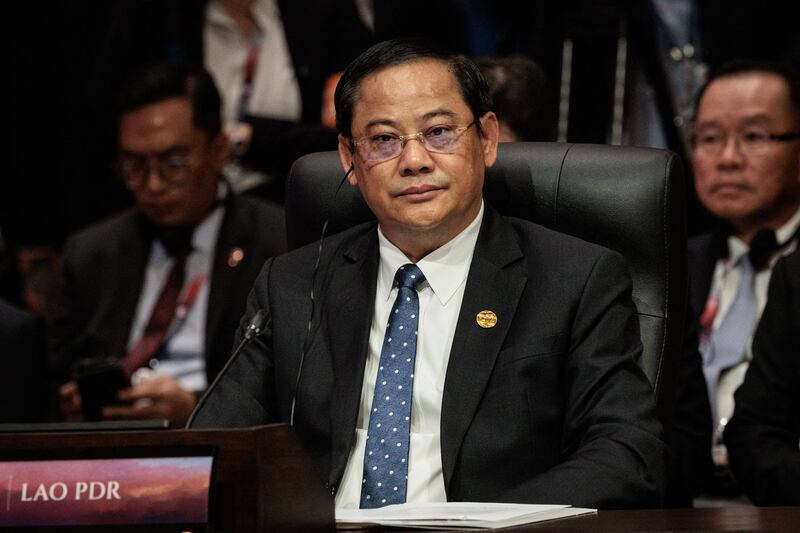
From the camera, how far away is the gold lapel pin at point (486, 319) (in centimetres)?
224

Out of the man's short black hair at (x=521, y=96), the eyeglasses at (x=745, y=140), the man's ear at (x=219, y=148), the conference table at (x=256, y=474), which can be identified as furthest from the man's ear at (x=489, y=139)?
the man's ear at (x=219, y=148)

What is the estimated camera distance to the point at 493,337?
2227 millimetres

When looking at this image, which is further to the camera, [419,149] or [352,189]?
[352,189]

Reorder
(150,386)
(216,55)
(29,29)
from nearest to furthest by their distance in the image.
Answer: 1. (150,386)
2. (216,55)
3. (29,29)

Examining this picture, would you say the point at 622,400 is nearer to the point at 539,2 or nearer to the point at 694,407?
the point at 694,407

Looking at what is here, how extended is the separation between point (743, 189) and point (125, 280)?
185 centimetres

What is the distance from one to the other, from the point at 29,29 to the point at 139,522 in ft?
11.4

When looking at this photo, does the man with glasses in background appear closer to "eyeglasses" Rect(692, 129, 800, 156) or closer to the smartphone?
"eyeglasses" Rect(692, 129, 800, 156)

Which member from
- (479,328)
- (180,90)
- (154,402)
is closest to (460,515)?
(479,328)

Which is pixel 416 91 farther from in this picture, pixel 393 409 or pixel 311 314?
pixel 393 409

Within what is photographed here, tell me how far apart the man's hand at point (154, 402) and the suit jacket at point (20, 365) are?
0.44 meters

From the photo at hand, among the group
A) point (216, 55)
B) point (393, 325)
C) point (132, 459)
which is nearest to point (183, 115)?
point (216, 55)

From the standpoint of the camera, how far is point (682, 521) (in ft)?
5.50

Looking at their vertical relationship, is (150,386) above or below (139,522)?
below
